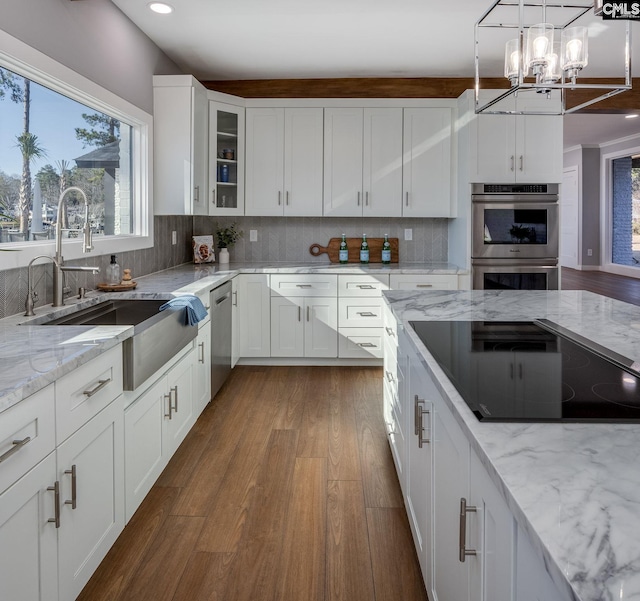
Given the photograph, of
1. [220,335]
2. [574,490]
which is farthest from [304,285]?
[574,490]

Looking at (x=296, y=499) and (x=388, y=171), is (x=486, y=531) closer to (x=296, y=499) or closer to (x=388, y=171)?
(x=296, y=499)

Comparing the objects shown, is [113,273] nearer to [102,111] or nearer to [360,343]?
[102,111]

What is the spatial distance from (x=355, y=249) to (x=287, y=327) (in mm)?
1074

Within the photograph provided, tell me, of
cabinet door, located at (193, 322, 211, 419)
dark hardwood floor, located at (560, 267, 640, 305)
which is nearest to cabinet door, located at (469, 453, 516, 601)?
→ cabinet door, located at (193, 322, 211, 419)

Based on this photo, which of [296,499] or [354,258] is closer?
[296,499]

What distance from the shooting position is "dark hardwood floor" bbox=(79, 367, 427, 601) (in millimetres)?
1997

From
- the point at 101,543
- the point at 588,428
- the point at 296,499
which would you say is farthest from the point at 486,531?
the point at 296,499

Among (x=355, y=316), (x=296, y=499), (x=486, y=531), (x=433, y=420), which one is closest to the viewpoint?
(x=486, y=531)

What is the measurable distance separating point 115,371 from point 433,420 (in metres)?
1.15

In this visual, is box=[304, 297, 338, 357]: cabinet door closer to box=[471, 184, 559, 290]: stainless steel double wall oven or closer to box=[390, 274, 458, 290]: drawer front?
box=[390, 274, 458, 290]: drawer front

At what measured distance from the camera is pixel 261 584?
6.58 feet

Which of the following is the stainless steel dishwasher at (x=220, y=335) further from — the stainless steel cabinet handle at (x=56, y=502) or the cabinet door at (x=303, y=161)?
the stainless steel cabinet handle at (x=56, y=502)

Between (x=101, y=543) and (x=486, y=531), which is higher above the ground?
(x=486, y=531)

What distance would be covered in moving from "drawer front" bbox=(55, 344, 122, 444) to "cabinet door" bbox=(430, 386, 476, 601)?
1.06m
